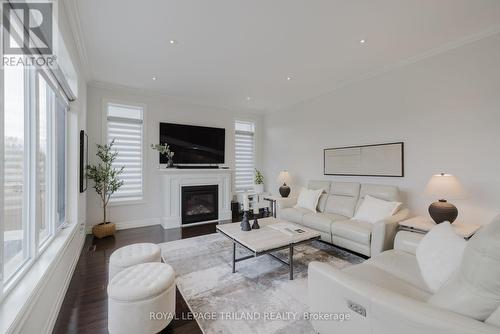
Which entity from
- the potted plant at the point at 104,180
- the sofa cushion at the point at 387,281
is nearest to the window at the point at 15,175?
the potted plant at the point at 104,180

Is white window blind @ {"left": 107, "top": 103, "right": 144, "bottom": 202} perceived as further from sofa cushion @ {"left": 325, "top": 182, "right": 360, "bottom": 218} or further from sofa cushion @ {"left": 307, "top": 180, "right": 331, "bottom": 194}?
sofa cushion @ {"left": 325, "top": 182, "right": 360, "bottom": 218}

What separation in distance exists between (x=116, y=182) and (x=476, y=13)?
18.6ft

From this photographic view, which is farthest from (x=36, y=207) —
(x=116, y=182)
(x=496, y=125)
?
(x=496, y=125)

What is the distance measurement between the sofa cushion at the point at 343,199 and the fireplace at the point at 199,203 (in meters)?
2.57

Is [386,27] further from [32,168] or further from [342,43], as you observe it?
[32,168]

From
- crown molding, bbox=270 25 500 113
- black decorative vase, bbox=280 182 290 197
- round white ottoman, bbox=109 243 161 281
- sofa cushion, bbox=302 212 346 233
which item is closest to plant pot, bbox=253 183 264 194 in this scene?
black decorative vase, bbox=280 182 290 197

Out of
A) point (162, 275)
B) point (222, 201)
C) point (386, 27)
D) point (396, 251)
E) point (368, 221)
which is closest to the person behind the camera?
point (162, 275)

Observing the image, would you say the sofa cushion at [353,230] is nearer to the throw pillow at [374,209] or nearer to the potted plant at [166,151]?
the throw pillow at [374,209]

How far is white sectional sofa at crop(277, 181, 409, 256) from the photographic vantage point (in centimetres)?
280

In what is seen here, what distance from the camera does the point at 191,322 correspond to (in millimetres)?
1903

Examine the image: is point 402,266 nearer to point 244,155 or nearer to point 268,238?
point 268,238

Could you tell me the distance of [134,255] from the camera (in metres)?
2.25

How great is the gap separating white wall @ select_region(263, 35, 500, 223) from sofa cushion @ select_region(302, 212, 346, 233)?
40.2 inches

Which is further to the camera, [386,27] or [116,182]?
[116,182]
